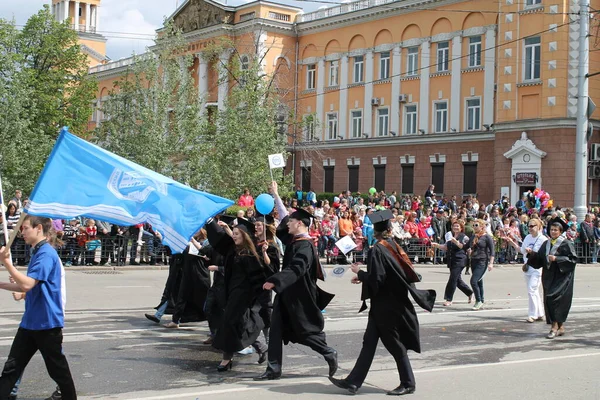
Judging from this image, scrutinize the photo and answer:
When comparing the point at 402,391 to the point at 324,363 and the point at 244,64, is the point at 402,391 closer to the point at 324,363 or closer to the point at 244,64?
the point at 324,363

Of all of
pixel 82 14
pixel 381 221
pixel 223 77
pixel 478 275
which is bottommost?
pixel 478 275

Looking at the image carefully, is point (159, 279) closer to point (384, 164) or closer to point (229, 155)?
point (229, 155)

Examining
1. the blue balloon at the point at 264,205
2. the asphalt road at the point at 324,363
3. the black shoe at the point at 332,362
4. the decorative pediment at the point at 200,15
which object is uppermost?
the decorative pediment at the point at 200,15

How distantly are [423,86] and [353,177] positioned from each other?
8.02 metres

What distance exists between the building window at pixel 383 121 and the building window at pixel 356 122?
5.50ft

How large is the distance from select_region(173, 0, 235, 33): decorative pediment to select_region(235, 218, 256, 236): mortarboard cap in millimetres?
48061

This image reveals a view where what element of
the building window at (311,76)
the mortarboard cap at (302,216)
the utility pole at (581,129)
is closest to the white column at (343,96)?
the building window at (311,76)

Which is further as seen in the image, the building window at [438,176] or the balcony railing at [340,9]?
the balcony railing at [340,9]

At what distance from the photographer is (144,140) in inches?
1228

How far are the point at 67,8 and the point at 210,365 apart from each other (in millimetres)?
105080

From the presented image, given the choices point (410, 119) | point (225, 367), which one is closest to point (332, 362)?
→ point (225, 367)

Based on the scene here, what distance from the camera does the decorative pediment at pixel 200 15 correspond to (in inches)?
2221

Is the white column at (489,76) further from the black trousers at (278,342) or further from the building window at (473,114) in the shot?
the black trousers at (278,342)

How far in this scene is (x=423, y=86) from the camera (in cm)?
4812
